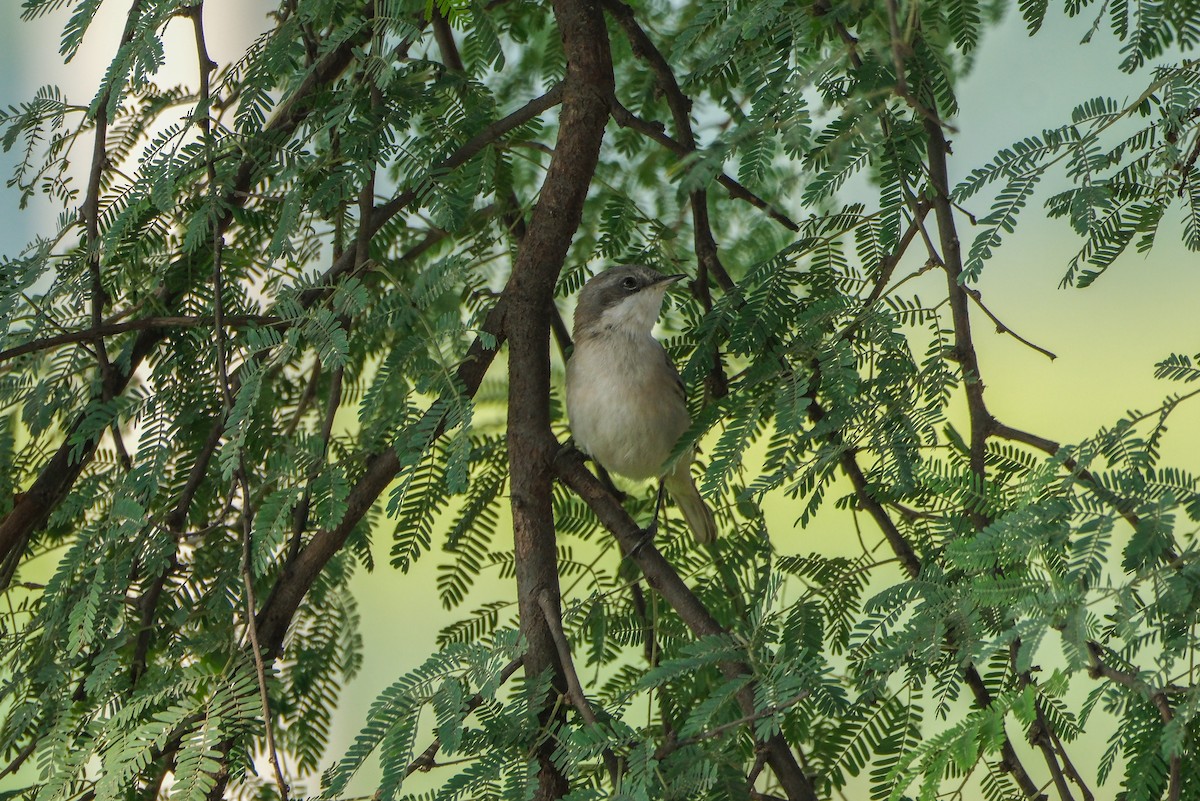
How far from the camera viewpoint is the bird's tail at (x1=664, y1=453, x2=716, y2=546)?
2.89m

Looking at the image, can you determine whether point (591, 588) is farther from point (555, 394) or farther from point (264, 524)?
point (264, 524)

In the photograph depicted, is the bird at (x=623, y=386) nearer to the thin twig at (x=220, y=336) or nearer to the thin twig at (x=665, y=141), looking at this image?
the thin twig at (x=665, y=141)

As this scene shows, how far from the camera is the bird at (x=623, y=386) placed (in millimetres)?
3152

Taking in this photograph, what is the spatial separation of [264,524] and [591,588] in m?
1.03

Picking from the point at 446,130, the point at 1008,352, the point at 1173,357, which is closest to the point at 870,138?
the point at 1173,357

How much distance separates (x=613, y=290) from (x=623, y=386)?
26 cm

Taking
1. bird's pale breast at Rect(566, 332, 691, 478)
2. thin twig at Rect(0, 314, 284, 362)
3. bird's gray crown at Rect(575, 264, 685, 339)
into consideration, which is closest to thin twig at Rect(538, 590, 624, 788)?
thin twig at Rect(0, 314, 284, 362)

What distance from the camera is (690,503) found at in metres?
3.01

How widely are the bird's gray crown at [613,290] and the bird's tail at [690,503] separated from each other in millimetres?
423

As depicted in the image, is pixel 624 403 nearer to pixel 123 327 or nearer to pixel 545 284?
pixel 545 284

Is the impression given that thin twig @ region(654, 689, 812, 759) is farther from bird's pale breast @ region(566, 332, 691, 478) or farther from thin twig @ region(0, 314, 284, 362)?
bird's pale breast @ region(566, 332, 691, 478)

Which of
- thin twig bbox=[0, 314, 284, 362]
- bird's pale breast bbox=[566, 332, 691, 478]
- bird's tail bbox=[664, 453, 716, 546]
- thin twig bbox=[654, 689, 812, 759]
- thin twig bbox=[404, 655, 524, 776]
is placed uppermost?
bird's pale breast bbox=[566, 332, 691, 478]

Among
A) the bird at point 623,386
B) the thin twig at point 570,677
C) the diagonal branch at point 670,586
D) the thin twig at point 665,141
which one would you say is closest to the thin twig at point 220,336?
the thin twig at point 570,677

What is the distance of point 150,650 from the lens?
7.85 ft
